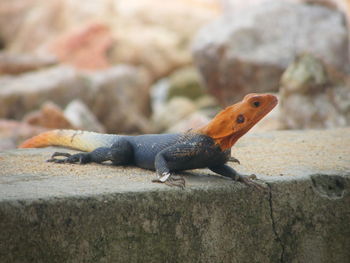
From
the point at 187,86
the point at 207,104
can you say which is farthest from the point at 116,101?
the point at 187,86

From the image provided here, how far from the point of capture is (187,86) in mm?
16812

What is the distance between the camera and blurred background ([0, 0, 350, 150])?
8.88 m

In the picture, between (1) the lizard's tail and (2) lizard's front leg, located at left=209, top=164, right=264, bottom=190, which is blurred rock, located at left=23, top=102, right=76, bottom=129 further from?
(2) lizard's front leg, located at left=209, top=164, right=264, bottom=190

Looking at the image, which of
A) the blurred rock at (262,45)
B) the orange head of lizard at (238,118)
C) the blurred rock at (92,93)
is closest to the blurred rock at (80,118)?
the blurred rock at (92,93)

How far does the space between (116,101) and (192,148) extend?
9.28 metres

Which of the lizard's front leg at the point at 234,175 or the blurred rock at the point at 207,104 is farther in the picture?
the blurred rock at the point at 207,104

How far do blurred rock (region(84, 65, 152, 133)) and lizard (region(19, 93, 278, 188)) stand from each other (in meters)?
8.29

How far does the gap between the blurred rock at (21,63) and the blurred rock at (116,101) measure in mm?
1866

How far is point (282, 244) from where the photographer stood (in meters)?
3.87

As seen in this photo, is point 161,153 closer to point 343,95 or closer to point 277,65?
point 343,95

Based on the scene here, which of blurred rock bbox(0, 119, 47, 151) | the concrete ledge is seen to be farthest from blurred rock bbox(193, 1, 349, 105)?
the concrete ledge

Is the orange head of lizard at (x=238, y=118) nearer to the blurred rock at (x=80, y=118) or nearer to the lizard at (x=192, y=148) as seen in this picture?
the lizard at (x=192, y=148)

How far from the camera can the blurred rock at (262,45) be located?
11.6 m

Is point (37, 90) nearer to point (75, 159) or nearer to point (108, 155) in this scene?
→ point (75, 159)
